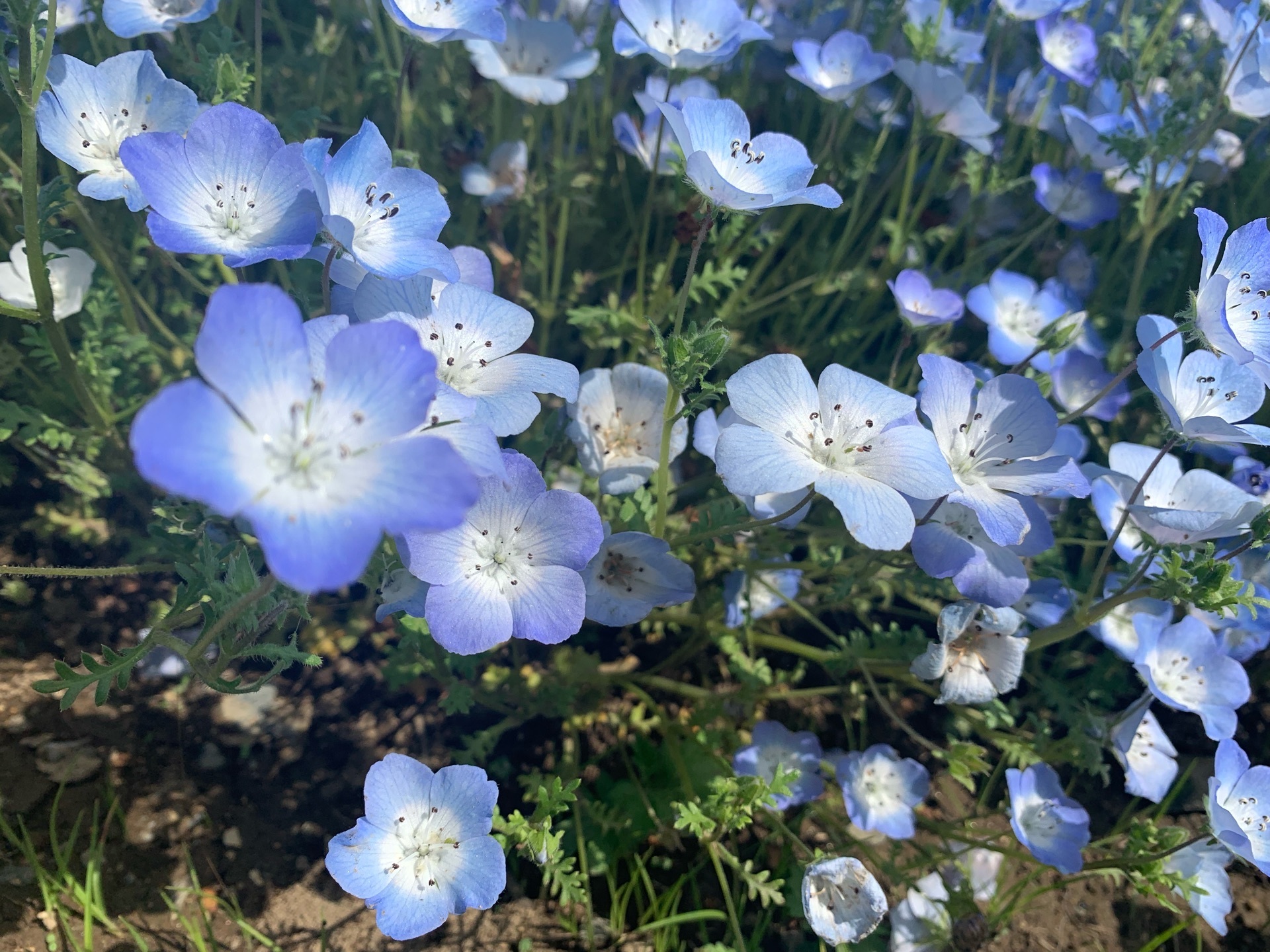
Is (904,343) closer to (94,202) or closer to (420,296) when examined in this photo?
(420,296)

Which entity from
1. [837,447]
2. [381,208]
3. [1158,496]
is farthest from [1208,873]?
[381,208]

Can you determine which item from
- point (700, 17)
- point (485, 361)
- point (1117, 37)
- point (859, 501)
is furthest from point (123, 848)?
point (1117, 37)

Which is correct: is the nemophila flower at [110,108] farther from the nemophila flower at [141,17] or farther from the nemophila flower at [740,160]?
the nemophila flower at [740,160]

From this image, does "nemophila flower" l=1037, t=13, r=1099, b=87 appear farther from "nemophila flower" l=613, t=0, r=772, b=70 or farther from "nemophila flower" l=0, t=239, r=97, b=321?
"nemophila flower" l=0, t=239, r=97, b=321

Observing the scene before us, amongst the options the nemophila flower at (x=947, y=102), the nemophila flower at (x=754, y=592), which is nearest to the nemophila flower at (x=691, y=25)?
the nemophila flower at (x=947, y=102)

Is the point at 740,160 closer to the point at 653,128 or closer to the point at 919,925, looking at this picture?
the point at 653,128
